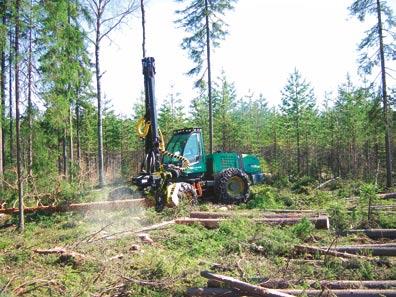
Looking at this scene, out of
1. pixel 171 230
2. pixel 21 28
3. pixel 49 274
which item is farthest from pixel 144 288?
pixel 21 28

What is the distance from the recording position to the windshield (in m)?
13.3

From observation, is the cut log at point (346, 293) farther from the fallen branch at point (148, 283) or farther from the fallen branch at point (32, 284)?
the fallen branch at point (32, 284)

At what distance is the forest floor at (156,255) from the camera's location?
6.27 metres

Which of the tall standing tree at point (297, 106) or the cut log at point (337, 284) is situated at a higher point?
the tall standing tree at point (297, 106)

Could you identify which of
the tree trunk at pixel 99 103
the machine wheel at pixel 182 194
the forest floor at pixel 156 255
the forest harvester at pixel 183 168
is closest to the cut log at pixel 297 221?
the forest floor at pixel 156 255

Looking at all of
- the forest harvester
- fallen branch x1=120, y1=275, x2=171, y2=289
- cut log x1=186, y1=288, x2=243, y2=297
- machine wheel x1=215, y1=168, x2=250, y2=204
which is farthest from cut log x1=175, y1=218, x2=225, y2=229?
cut log x1=186, y1=288, x2=243, y2=297

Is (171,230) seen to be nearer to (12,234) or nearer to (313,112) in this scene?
(12,234)

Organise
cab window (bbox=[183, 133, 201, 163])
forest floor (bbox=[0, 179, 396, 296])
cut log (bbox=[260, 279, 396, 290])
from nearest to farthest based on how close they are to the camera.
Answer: cut log (bbox=[260, 279, 396, 290]) < forest floor (bbox=[0, 179, 396, 296]) < cab window (bbox=[183, 133, 201, 163])

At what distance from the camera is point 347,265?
6930 mm

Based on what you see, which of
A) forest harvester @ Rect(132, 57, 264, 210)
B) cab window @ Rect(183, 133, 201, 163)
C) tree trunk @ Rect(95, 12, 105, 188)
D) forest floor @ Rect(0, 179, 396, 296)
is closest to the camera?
forest floor @ Rect(0, 179, 396, 296)

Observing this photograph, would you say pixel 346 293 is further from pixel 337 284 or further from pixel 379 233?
pixel 379 233

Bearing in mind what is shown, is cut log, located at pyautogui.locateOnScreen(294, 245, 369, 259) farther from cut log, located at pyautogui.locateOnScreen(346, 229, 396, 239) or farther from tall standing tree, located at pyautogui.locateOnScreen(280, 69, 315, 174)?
tall standing tree, located at pyautogui.locateOnScreen(280, 69, 315, 174)

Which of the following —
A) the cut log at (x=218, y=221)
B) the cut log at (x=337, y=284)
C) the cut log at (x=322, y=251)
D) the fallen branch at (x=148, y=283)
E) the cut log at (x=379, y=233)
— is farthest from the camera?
the cut log at (x=218, y=221)

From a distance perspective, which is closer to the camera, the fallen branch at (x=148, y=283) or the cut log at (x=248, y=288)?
the cut log at (x=248, y=288)
